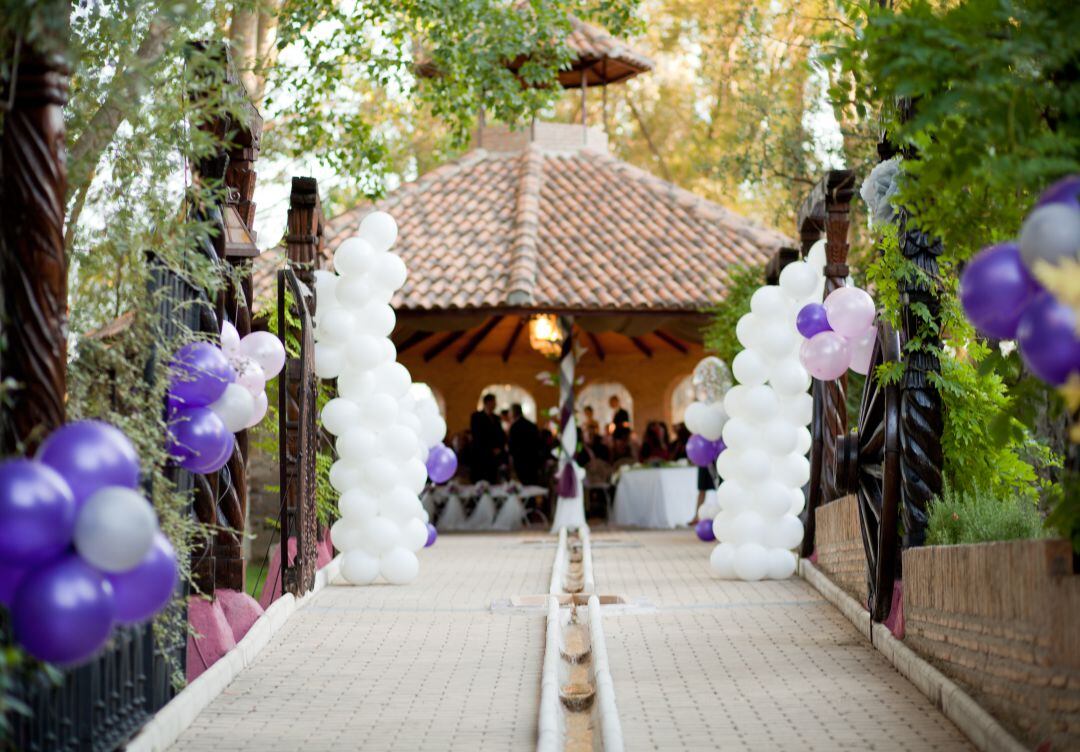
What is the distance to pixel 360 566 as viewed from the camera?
12695 mm

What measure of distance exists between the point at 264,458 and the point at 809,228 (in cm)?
997

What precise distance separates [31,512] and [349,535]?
880cm

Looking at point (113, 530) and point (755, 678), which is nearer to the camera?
point (113, 530)

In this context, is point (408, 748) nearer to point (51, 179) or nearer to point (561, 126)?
point (51, 179)

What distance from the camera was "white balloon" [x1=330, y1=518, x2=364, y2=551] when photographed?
41.6 ft

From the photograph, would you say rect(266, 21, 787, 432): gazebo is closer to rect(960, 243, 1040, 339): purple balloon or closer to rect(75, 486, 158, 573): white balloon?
rect(960, 243, 1040, 339): purple balloon

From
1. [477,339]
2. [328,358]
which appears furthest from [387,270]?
[477,339]

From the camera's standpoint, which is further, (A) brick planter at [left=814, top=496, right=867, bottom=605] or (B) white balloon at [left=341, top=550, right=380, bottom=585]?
(B) white balloon at [left=341, top=550, right=380, bottom=585]

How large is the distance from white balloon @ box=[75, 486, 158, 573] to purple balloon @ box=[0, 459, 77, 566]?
74 mm

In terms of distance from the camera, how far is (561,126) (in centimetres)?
2623

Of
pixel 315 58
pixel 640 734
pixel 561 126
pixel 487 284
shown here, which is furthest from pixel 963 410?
pixel 561 126

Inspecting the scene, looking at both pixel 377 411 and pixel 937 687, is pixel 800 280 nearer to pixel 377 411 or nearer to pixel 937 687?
pixel 377 411

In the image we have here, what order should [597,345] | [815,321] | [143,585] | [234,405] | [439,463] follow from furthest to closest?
[597,345] → [439,463] → [815,321] → [234,405] → [143,585]

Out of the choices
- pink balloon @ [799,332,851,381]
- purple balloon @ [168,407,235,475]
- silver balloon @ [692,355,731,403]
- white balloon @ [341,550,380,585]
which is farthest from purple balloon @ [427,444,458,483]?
purple balloon @ [168,407,235,475]
